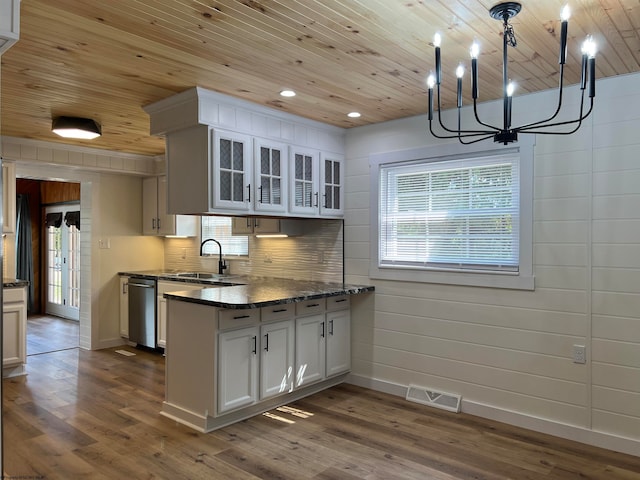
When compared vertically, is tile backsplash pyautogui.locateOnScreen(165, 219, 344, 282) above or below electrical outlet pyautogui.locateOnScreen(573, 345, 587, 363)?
above

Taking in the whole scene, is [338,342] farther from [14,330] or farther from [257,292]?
[14,330]

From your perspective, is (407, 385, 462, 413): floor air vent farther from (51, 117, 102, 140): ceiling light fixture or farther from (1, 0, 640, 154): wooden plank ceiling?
(51, 117, 102, 140): ceiling light fixture

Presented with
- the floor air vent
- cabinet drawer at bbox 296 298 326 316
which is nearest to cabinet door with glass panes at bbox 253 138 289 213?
cabinet drawer at bbox 296 298 326 316

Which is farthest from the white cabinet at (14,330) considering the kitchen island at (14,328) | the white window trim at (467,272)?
the white window trim at (467,272)

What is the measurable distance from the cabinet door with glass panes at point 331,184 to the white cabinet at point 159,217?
92.0 inches

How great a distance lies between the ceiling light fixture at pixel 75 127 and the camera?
13.5 ft

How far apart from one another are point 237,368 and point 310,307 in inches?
34.8

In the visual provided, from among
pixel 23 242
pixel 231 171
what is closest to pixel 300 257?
pixel 231 171

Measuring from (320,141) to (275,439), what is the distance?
8.36 ft

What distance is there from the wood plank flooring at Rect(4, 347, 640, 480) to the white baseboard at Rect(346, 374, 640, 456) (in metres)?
0.07

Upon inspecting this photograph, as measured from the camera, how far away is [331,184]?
452 cm

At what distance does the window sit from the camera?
5660 millimetres

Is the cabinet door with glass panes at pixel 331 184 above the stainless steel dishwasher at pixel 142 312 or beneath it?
above

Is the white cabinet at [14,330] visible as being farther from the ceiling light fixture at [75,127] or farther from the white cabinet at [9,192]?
the ceiling light fixture at [75,127]
